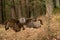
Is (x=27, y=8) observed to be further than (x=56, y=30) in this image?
Yes

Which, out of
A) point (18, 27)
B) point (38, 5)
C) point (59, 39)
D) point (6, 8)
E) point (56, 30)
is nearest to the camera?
point (59, 39)

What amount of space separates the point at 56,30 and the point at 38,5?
877 cm

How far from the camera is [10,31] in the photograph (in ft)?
31.5

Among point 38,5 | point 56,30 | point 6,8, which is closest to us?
point 56,30

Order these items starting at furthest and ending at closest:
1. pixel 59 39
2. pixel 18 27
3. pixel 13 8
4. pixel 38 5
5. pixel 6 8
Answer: pixel 6 8
pixel 38 5
pixel 13 8
pixel 18 27
pixel 59 39

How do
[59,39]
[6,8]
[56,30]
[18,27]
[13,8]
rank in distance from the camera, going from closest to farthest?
[59,39] → [56,30] → [18,27] → [13,8] → [6,8]

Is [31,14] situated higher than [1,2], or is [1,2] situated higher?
[1,2]

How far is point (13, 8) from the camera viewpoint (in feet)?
52.5

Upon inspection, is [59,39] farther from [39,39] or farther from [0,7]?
[0,7]

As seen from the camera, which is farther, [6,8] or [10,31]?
[6,8]

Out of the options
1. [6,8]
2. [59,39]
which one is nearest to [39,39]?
[59,39]

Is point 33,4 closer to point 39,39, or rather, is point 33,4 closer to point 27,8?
point 27,8

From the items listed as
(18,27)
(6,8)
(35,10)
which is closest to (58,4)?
(35,10)

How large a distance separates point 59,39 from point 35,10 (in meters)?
10.9
